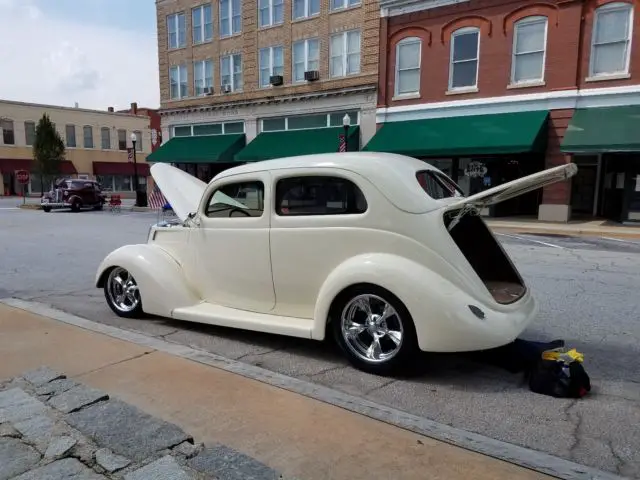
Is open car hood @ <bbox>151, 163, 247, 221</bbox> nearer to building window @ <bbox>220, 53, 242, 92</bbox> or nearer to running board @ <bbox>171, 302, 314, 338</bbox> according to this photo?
running board @ <bbox>171, 302, 314, 338</bbox>

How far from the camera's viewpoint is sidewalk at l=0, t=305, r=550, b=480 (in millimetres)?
2752

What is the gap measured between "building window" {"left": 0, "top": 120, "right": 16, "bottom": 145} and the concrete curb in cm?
4920

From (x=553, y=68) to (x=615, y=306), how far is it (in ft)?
45.8

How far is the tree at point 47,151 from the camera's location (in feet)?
126

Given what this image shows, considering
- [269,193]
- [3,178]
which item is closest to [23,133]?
[3,178]

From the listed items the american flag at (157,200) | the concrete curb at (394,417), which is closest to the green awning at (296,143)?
the american flag at (157,200)

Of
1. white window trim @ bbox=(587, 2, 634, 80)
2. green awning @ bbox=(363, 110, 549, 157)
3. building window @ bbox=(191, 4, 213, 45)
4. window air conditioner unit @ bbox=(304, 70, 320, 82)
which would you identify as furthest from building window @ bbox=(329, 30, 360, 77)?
white window trim @ bbox=(587, 2, 634, 80)

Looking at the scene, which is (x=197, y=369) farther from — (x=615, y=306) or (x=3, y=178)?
(x=3, y=178)

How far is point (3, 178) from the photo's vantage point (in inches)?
1847

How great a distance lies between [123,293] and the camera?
5895mm

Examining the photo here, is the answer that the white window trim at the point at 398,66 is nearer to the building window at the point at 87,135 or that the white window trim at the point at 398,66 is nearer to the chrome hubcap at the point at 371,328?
the chrome hubcap at the point at 371,328

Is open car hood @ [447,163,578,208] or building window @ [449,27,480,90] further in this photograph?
building window @ [449,27,480,90]

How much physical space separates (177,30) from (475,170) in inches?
781

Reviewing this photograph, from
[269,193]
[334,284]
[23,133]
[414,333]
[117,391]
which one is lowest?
[117,391]
